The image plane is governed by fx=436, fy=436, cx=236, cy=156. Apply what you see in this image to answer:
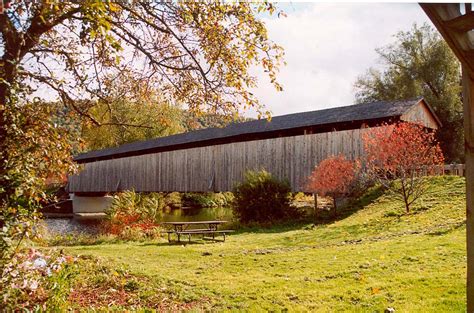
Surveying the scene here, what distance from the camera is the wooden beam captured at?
195 centimetres

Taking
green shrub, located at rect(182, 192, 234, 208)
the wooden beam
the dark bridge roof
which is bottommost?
green shrub, located at rect(182, 192, 234, 208)

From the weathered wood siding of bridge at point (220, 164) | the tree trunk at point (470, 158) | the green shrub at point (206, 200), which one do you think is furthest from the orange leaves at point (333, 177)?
the green shrub at point (206, 200)

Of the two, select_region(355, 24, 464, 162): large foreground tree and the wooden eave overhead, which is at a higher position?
select_region(355, 24, 464, 162): large foreground tree

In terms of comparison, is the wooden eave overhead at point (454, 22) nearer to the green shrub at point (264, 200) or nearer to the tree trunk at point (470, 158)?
the tree trunk at point (470, 158)

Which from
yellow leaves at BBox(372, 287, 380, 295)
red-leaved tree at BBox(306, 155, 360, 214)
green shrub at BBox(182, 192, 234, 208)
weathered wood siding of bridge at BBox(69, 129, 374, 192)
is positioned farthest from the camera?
green shrub at BBox(182, 192, 234, 208)

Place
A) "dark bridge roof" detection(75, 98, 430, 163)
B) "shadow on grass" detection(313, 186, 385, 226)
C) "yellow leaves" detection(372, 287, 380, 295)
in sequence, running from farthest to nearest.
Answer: "dark bridge roof" detection(75, 98, 430, 163) < "shadow on grass" detection(313, 186, 385, 226) < "yellow leaves" detection(372, 287, 380, 295)

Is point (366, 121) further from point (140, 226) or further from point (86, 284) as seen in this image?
point (86, 284)

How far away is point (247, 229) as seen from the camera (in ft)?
45.5

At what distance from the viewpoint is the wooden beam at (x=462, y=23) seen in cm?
195

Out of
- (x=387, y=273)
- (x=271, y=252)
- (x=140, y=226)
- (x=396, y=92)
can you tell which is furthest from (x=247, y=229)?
(x=396, y=92)

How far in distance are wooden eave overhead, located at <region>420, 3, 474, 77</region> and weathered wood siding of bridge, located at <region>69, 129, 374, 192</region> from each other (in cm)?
1487

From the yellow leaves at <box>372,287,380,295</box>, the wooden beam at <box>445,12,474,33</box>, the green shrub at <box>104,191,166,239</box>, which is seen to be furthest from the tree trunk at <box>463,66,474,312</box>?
the green shrub at <box>104,191,166,239</box>

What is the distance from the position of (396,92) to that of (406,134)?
65.5 feet

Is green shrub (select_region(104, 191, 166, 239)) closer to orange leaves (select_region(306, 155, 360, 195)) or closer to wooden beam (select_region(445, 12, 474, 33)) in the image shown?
orange leaves (select_region(306, 155, 360, 195))
